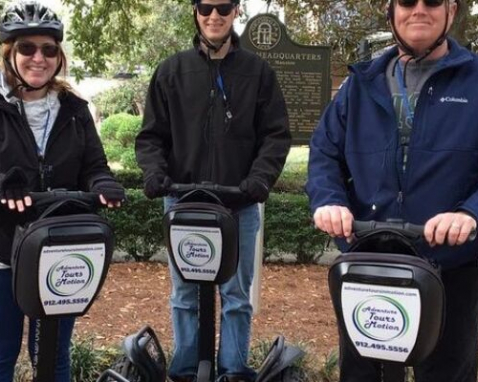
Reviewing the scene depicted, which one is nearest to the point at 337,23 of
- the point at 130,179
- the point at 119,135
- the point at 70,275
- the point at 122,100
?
the point at 130,179

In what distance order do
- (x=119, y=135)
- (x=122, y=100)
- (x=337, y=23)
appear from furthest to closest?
1. (x=122, y=100)
2. (x=119, y=135)
3. (x=337, y=23)

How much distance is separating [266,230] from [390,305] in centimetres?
581

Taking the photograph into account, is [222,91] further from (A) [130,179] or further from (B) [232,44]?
(A) [130,179]

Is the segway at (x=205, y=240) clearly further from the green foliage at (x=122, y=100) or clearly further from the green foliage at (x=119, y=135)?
the green foliage at (x=122, y=100)

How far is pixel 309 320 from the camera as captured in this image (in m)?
5.97

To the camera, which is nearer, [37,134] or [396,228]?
[396,228]

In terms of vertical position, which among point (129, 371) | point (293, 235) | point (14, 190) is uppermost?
point (14, 190)

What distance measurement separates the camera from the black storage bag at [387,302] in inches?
82.1

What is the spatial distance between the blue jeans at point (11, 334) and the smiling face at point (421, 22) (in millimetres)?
1924

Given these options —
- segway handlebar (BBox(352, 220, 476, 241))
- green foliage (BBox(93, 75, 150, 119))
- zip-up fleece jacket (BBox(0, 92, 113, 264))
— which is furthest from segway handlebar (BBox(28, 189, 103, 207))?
green foliage (BBox(93, 75, 150, 119))

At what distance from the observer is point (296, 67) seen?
19.5 feet

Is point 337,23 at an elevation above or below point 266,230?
above

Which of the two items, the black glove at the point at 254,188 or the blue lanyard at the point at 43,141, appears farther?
the black glove at the point at 254,188

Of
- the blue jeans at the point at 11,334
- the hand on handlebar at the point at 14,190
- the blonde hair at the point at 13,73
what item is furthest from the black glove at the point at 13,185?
the blonde hair at the point at 13,73
